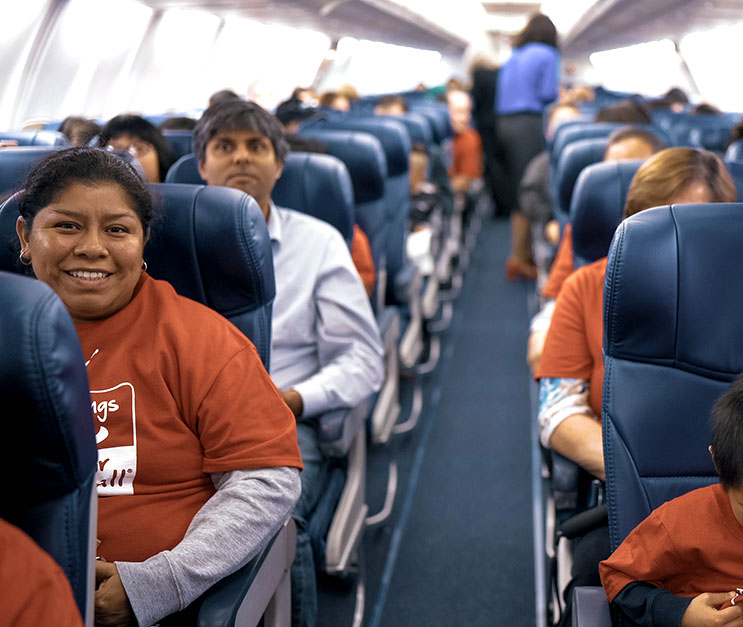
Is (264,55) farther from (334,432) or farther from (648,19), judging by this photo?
(334,432)

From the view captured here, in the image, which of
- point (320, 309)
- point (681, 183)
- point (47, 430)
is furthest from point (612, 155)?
point (47, 430)

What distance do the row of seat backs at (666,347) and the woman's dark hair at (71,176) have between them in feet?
2.78

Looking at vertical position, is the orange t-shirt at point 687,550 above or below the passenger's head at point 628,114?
below

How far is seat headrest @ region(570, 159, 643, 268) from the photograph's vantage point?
242 cm

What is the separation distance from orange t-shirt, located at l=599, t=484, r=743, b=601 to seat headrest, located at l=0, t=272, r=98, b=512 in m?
0.85

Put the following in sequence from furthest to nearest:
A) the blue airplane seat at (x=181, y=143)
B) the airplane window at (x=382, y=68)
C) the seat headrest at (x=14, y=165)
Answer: the airplane window at (x=382, y=68)
the blue airplane seat at (x=181, y=143)
the seat headrest at (x=14, y=165)

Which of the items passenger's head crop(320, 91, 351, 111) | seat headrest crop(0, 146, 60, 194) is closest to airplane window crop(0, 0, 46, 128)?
passenger's head crop(320, 91, 351, 111)

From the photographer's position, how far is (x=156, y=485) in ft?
5.13

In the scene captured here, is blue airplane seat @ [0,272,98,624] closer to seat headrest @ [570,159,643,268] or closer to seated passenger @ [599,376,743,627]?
seated passenger @ [599,376,743,627]

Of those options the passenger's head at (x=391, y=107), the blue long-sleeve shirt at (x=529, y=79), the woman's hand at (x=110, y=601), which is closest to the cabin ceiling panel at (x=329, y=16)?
the passenger's head at (x=391, y=107)

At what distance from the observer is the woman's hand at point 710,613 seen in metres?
1.27

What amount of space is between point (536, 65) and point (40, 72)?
4.55 m

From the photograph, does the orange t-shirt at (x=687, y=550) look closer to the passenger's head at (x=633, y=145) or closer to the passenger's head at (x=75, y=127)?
the passenger's head at (x=633, y=145)

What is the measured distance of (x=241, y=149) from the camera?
247 cm
